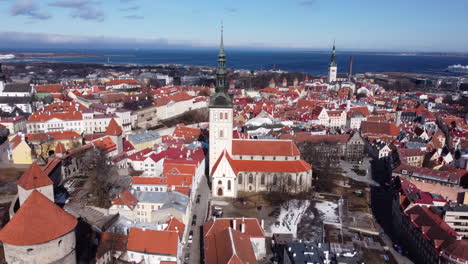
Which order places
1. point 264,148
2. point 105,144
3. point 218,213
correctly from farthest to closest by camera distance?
point 105,144, point 264,148, point 218,213

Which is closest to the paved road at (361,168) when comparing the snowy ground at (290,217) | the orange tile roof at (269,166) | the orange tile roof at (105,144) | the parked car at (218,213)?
the orange tile roof at (269,166)

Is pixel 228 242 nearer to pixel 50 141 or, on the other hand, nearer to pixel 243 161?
pixel 243 161

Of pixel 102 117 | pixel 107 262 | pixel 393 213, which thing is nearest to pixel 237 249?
pixel 107 262

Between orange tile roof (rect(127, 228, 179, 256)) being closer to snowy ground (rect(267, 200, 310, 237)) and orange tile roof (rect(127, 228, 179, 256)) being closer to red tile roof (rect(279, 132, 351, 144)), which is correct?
snowy ground (rect(267, 200, 310, 237))

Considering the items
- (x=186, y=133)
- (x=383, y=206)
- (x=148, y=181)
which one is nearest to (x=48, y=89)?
(x=186, y=133)

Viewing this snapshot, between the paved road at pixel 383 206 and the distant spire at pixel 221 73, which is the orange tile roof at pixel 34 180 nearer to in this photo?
the distant spire at pixel 221 73

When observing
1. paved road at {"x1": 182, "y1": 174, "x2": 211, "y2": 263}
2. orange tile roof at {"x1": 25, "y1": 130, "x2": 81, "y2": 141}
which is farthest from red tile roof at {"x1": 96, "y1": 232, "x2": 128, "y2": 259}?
orange tile roof at {"x1": 25, "y1": 130, "x2": 81, "y2": 141}
